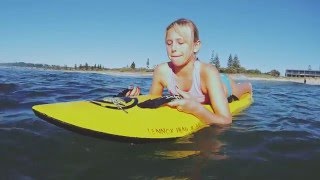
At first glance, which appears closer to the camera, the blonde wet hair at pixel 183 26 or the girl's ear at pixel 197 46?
the blonde wet hair at pixel 183 26

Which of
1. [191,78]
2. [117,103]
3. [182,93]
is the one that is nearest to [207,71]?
[191,78]

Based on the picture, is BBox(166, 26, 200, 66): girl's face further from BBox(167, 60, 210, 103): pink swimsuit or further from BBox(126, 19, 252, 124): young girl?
BBox(167, 60, 210, 103): pink swimsuit

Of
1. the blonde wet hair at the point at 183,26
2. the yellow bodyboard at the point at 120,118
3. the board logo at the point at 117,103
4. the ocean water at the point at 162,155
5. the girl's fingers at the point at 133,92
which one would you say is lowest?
the ocean water at the point at 162,155

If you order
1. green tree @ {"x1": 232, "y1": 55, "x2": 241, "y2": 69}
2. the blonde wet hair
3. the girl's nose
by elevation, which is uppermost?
green tree @ {"x1": 232, "y1": 55, "x2": 241, "y2": 69}

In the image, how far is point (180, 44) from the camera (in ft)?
17.2

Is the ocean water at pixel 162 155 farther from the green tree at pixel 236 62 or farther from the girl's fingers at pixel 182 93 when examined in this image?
the green tree at pixel 236 62

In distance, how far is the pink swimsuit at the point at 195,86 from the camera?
5.60 meters

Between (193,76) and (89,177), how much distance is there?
2832 millimetres

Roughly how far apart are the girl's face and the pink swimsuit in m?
0.25

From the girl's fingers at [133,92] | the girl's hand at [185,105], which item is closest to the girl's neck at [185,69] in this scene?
the girl's hand at [185,105]

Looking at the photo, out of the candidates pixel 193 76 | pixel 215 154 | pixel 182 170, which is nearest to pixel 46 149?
pixel 182 170

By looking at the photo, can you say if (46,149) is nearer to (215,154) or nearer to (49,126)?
(49,126)

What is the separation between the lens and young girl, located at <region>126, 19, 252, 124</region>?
520 centimetres

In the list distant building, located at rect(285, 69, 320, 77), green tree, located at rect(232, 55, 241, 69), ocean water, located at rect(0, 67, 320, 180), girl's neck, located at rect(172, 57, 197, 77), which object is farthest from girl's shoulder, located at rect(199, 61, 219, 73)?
green tree, located at rect(232, 55, 241, 69)
